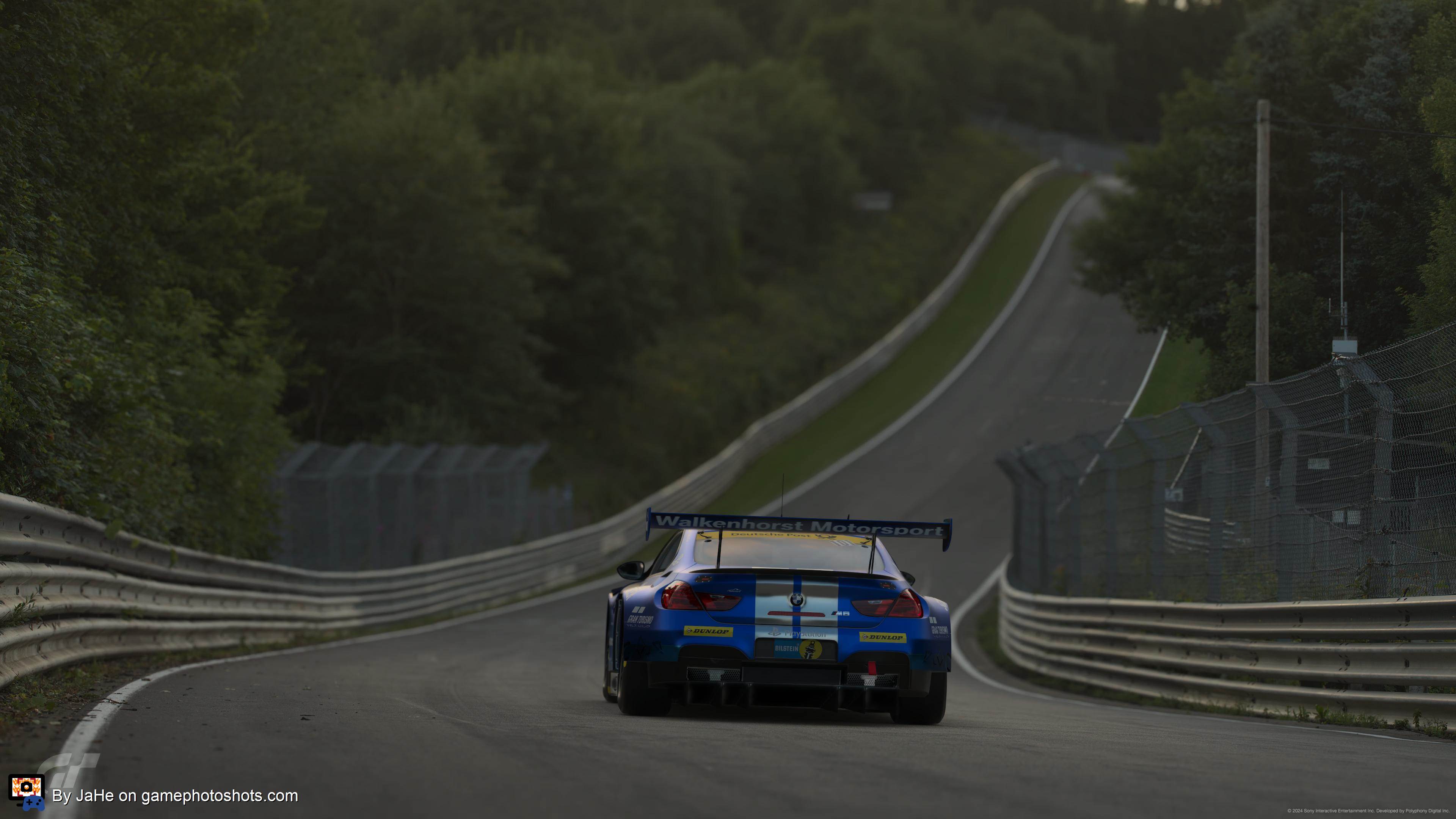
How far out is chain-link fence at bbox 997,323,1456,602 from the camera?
1021 cm

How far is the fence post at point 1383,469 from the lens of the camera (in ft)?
34.6

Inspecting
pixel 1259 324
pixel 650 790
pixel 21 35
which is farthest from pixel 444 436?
pixel 650 790

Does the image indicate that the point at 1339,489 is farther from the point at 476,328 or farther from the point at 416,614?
the point at 476,328

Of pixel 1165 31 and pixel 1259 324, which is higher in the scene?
Answer: pixel 1165 31

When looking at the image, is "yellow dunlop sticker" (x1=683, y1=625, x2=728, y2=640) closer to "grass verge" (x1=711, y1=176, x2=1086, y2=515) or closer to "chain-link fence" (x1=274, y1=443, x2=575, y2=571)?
"chain-link fence" (x1=274, y1=443, x2=575, y2=571)

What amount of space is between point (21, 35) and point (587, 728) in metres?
11.3

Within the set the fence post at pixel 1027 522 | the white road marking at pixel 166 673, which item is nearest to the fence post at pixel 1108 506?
the fence post at pixel 1027 522

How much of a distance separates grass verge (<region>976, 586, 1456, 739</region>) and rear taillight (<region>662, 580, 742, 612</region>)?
14.3ft

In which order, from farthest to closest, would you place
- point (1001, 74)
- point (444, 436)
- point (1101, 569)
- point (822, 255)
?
point (1001, 74) < point (822, 255) < point (444, 436) < point (1101, 569)

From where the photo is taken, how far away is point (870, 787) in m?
6.04

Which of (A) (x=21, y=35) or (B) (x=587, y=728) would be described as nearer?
(B) (x=587, y=728)

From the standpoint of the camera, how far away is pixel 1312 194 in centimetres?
1473

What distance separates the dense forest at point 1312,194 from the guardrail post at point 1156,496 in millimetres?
1362

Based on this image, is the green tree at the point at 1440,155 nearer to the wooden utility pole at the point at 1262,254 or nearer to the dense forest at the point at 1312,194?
the dense forest at the point at 1312,194
